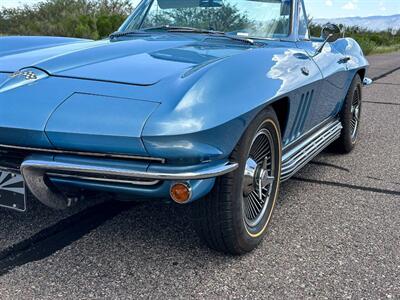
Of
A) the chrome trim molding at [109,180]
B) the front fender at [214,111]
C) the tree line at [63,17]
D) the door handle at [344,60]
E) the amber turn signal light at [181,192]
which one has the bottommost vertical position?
the tree line at [63,17]

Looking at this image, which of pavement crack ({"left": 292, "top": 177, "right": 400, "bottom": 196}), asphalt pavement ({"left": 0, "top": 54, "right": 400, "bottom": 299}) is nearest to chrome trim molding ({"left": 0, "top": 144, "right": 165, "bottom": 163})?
asphalt pavement ({"left": 0, "top": 54, "right": 400, "bottom": 299})

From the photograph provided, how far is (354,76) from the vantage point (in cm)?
483

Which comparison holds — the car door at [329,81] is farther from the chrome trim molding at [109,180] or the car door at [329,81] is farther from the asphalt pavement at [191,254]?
the chrome trim molding at [109,180]

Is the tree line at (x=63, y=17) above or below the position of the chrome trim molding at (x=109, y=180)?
below

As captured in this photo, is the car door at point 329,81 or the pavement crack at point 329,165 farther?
the pavement crack at point 329,165

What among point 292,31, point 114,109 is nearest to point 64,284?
point 114,109

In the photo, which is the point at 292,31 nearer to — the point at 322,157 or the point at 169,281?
the point at 322,157

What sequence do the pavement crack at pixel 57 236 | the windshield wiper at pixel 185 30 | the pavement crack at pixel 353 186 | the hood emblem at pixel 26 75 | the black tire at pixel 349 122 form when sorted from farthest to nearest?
the black tire at pixel 349 122, the pavement crack at pixel 353 186, the windshield wiper at pixel 185 30, the pavement crack at pixel 57 236, the hood emblem at pixel 26 75

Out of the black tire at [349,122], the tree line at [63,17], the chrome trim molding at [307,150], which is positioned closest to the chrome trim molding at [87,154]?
the chrome trim molding at [307,150]

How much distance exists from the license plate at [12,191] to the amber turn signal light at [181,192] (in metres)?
0.69

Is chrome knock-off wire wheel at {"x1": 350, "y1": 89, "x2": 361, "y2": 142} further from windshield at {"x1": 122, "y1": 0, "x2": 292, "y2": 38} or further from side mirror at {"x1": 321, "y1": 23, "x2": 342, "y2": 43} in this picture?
windshield at {"x1": 122, "y1": 0, "x2": 292, "y2": 38}

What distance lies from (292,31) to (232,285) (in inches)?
80.6

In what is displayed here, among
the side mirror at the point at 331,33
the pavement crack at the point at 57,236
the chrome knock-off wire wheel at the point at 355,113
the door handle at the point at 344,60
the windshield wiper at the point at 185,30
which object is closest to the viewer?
the pavement crack at the point at 57,236

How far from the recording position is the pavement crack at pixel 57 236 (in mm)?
2611
